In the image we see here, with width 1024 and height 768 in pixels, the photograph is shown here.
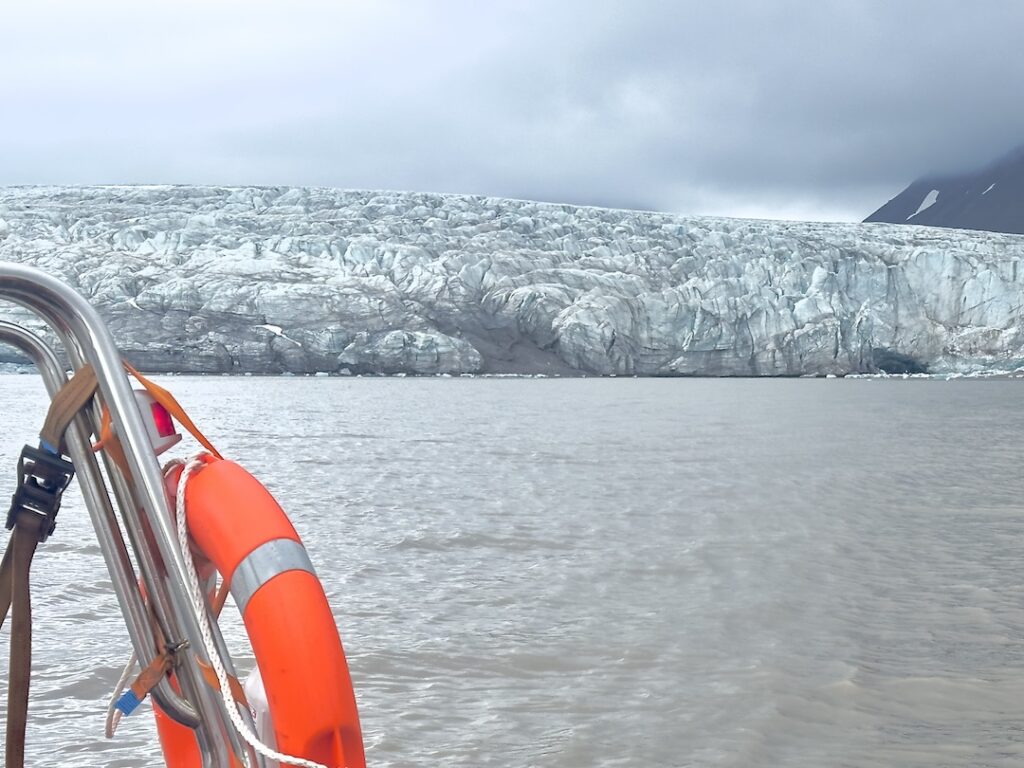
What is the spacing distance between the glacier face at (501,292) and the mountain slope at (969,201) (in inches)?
2586

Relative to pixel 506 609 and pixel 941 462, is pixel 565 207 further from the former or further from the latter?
pixel 506 609

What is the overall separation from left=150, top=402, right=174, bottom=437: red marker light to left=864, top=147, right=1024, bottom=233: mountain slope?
10197 cm

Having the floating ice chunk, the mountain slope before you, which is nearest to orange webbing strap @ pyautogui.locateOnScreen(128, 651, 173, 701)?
the mountain slope

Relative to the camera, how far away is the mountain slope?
96250 mm

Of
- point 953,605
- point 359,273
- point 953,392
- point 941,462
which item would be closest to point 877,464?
point 941,462

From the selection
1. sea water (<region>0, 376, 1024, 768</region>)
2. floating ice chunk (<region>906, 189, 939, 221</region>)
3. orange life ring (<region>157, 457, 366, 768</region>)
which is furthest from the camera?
floating ice chunk (<region>906, 189, 939, 221</region>)

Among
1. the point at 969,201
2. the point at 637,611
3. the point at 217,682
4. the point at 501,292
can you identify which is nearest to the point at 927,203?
the point at 969,201

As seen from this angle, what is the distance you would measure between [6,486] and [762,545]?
5.28 meters

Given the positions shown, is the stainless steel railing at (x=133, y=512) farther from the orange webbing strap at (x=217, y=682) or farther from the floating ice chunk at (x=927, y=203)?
the floating ice chunk at (x=927, y=203)

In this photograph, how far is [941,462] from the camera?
31.0 ft

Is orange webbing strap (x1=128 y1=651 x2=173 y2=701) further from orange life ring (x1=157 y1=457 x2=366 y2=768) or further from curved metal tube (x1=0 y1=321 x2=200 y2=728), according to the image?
orange life ring (x1=157 y1=457 x2=366 y2=768)

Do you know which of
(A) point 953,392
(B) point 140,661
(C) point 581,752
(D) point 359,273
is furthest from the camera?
(D) point 359,273

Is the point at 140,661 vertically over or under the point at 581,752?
over

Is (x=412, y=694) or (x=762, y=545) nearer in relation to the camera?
(x=412, y=694)
